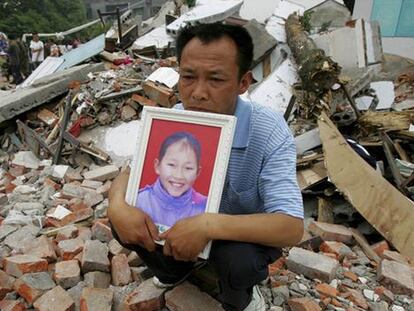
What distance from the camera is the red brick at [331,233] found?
2.98 meters

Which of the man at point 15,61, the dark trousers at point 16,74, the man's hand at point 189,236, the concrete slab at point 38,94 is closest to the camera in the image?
the man's hand at point 189,236

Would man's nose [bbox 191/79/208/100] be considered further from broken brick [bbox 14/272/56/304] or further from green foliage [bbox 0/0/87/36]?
green foliage [bbox 0/0/87/36]

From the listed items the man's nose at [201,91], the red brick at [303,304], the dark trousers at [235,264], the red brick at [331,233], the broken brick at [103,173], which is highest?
the man's nose at [201,91]

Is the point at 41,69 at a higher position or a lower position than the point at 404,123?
lower

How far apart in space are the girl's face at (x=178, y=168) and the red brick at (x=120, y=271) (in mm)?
1005

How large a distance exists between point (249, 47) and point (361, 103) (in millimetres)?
4453

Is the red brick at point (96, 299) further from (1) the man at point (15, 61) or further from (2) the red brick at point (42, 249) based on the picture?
(1) the man at point (15, 61)

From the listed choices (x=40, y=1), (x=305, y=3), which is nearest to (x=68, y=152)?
(x=305, y=3)

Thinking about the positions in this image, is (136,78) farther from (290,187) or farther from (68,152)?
(290,187)

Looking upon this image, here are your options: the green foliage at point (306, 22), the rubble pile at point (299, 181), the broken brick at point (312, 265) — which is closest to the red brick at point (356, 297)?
the rubble pile at point (299, 181)

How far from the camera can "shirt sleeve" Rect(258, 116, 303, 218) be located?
60.3 inches

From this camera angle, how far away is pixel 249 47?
64.1 inches

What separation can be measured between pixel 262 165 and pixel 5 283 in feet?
5.77

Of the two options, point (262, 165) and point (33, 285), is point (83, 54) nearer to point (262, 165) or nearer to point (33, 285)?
point (33, 285)
